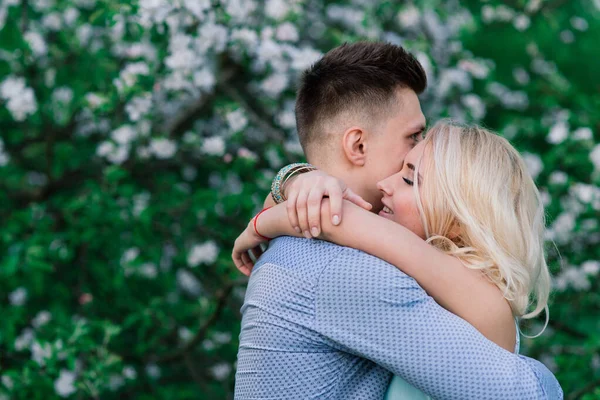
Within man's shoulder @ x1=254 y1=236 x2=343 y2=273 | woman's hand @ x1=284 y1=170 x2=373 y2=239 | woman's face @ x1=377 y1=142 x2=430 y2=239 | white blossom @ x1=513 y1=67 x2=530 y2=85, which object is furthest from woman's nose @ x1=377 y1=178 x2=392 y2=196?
white blossom @ x1=513 y1=67 x2=530 y2=85

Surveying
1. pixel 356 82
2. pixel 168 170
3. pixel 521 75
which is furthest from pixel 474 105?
pixel 356 82

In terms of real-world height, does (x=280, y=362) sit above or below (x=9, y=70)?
above

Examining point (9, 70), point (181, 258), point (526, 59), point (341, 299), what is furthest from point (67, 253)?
point (526, 59)

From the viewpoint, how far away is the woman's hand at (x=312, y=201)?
1633 millimetres

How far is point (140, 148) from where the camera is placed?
139 inches

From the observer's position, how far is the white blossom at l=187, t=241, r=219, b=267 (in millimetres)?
3510

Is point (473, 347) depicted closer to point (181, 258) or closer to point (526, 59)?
point (181, 258)

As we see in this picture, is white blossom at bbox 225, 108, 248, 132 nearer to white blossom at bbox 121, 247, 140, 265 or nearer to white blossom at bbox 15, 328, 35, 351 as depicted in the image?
white blossom at bbox 121, 247, 140, 265

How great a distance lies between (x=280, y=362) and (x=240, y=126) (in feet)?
6.29

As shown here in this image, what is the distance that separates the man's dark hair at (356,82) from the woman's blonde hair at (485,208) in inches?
10.4

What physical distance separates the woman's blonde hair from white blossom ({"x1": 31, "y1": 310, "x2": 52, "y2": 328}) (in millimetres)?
2304

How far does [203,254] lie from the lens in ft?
11.5

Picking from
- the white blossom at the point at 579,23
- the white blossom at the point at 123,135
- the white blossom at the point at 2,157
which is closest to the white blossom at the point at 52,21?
the white blossom at the point at 2,157

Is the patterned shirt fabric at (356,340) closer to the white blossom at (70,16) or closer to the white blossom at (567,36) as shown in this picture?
the white blossom at (70,16)
